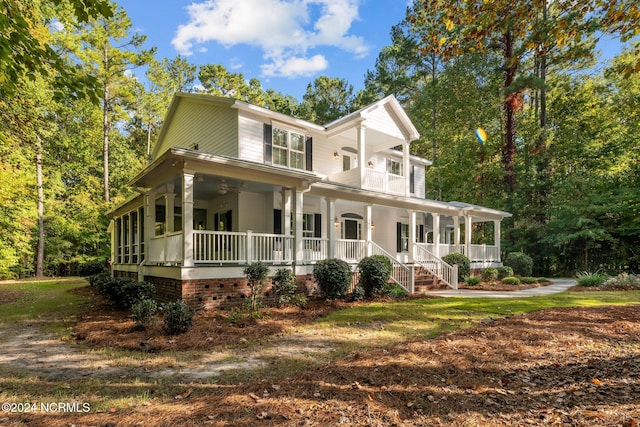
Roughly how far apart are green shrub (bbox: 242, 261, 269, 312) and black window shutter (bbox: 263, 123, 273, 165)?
561 cm

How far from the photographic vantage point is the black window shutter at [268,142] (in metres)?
13.7

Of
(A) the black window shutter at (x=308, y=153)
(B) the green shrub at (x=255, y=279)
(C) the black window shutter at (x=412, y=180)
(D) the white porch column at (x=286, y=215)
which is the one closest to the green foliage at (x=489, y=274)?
(C) the black window shutter at (x=412, y=180)

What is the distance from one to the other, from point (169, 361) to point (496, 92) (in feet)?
94.4

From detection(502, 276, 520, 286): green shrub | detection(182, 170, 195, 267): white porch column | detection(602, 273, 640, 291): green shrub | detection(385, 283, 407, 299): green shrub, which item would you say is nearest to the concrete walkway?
detection(385, 283, 407, 299): green shrub

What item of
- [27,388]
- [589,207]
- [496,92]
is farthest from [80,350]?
[496,92]

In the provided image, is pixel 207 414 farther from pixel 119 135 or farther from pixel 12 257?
pixel 119 135

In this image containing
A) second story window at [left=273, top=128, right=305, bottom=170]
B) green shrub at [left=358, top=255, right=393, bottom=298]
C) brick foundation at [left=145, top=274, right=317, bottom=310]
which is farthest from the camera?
second story window at [left=273, top=128, right=305, bottom=170]

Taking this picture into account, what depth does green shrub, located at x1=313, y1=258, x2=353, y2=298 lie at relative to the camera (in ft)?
34.8

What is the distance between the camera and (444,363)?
494 cm

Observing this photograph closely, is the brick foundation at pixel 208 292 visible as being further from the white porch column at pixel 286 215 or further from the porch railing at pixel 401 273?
the porch railing at pixel 401 273

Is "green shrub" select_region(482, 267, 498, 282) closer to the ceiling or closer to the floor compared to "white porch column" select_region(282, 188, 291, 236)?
closer to the floor

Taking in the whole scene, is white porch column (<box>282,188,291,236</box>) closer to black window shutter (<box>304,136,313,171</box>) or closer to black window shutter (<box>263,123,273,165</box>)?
black window shutter (<box>263,123,273,165</box>)

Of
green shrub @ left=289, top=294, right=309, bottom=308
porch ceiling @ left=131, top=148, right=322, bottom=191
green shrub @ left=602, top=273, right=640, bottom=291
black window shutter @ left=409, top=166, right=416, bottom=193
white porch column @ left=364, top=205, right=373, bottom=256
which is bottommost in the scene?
green shrub @ left=602, top=273, right=640, bottom=291

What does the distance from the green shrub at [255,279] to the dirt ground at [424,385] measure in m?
2.18
